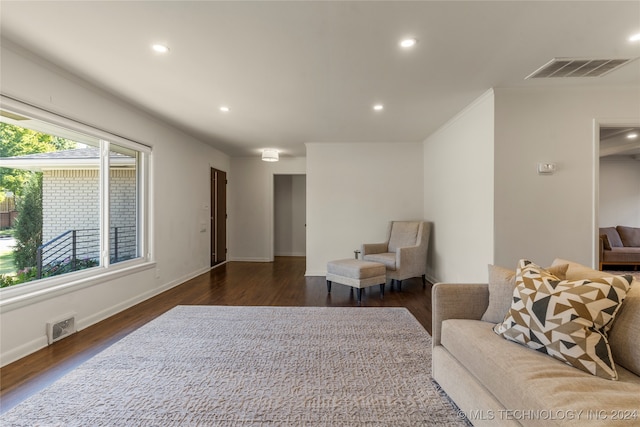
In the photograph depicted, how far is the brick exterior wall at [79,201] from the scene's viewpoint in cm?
271

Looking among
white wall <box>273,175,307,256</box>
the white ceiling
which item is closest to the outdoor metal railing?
the white ceiling

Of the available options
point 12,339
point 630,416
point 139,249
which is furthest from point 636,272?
point 12,339

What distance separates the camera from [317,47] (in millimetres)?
2236

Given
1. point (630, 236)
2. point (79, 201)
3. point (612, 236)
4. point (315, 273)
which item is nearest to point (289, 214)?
point (315, 273)

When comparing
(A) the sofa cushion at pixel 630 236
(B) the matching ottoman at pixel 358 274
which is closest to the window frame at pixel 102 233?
(B) the matching ottoman at pixel 358 274

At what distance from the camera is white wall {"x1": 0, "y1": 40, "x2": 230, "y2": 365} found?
2312mm

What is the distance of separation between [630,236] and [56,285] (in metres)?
9.28

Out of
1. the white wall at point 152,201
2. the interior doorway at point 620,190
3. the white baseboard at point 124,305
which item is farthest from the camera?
the interior doorway at point 620,190

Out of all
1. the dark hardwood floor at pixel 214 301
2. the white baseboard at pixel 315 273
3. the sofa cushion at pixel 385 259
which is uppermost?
the sofa cushion at pixel 385 259

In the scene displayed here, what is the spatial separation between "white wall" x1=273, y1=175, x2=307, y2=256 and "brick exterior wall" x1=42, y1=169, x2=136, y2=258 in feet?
14.2

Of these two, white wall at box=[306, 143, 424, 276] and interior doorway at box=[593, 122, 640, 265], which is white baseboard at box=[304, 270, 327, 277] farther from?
interior doorway at box=[593, 122, 640, 265]

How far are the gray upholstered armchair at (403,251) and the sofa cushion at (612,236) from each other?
165 inches

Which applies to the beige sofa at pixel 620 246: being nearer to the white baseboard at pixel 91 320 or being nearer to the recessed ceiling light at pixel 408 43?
the recessed ceiling light at pixel 408 43

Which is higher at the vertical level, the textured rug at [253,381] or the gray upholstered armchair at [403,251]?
the gray upholstered armchair at [403,251]
